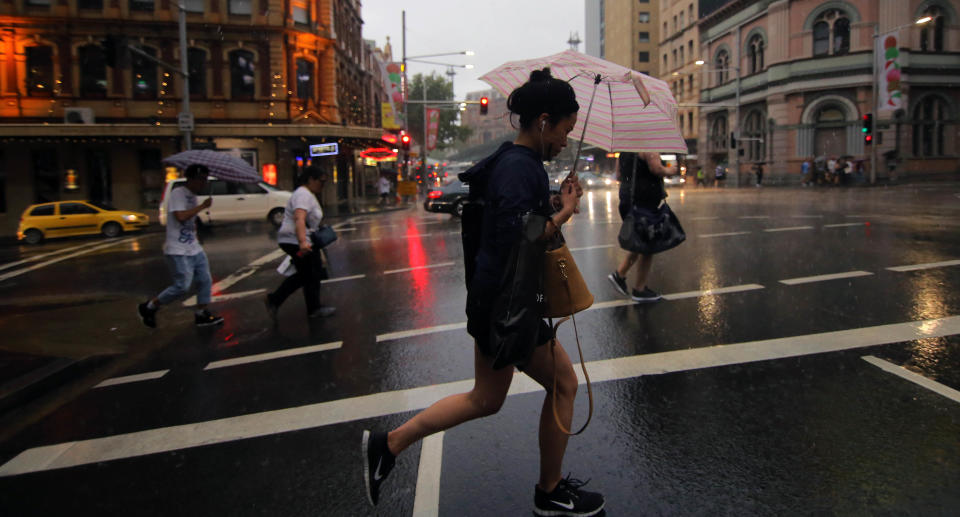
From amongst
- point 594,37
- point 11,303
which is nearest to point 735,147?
point 11,303

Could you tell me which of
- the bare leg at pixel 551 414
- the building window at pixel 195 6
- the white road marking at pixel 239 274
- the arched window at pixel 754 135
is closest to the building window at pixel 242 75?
the building window at pixel 195 6

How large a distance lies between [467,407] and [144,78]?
31.1 metres

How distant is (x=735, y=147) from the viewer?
42.2 metres

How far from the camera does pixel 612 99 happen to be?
385cm

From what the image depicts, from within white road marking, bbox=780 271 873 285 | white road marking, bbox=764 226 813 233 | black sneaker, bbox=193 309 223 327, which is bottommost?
black sneaker, bbox=193 309 223 327

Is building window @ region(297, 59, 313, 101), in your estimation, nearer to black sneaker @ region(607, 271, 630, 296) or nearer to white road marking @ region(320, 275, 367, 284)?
white road marking @ region(320, 275, 367, 284)

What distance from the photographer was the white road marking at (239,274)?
8.53m

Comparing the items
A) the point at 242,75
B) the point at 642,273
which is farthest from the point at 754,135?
the point at 642,273

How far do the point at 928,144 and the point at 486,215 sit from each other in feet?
155

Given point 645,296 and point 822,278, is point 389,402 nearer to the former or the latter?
point 645,296

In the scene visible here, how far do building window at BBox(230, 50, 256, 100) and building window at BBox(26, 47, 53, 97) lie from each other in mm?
7460

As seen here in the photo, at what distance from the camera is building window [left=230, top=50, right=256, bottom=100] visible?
29141 mm

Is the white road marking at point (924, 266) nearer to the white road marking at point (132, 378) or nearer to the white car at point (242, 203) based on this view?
the white road marking at point (132, 378)

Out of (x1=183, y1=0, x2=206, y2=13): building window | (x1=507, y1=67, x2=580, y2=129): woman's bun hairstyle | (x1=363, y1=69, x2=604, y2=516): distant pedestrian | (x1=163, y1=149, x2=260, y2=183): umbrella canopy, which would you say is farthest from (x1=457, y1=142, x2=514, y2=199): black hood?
(x1=183, y1=0, x2=206, y2=13): building window
